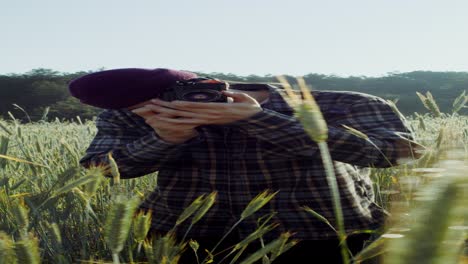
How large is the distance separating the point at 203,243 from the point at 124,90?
43cm

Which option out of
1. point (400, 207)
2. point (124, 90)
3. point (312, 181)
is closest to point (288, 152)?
point (312, 181)

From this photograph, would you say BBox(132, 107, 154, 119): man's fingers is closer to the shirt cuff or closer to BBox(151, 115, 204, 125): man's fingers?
BBox(151, 115, 204, 125): man's fingers

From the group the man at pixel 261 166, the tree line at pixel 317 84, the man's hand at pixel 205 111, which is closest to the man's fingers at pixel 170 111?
the man's hand at pixel 205 111

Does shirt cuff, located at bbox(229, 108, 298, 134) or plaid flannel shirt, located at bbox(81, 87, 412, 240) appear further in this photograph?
plaid flannel shirt, located at bbox(81, 87, 412, 240)

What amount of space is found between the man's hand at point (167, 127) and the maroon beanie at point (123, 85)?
0.14m

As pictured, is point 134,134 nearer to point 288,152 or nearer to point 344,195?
point 288,152

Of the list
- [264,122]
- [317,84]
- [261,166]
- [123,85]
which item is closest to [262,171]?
[261,166]

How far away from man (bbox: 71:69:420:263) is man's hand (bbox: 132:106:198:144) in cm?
2

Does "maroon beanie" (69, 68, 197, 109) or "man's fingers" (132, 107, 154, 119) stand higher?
"maroon beanie" (69, 68, 197, 109)

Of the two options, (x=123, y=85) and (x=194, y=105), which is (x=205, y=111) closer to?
(x=194, y=105)

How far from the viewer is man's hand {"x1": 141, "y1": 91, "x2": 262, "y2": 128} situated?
1.13m

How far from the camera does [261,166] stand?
4.81 ft

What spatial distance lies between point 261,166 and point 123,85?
1.25ft

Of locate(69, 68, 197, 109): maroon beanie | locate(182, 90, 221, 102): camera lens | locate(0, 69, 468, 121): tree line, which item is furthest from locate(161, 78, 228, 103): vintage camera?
locate(0, 69, 468, 121): tree line
